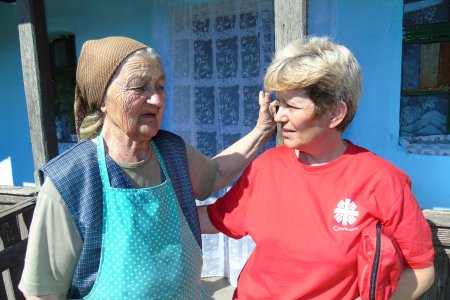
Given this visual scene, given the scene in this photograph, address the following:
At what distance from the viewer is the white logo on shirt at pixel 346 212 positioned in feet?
3.89

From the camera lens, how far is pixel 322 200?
4.10ft

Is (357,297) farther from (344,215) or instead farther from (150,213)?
(150,213)

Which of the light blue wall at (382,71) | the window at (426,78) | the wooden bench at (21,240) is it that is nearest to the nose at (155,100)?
the wooden bench at (21,240)

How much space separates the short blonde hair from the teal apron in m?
0.56

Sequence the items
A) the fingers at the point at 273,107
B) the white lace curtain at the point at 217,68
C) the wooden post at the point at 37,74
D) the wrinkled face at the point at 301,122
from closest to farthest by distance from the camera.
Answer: the wrinkled face at the point at 301,122 → the fingers at the point at 273,107 → the wooden post at the point at 37,74 → the white lace curtain at the point at 217,68

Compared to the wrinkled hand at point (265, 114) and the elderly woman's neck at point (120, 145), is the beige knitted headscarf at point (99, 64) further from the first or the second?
the wrinkled hand at point (265, 114)

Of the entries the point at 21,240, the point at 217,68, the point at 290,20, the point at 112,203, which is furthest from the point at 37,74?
the point at 290,20

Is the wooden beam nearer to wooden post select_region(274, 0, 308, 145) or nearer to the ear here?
wooden post select_region(274, 0, 308, 145)

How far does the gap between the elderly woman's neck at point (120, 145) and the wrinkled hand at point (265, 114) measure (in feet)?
1.71

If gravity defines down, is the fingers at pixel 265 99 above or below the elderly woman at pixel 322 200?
above

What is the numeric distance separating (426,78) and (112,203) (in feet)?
8.51

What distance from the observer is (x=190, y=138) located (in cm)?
329

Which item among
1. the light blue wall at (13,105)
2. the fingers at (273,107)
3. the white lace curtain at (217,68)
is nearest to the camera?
the fingers at (273,107)

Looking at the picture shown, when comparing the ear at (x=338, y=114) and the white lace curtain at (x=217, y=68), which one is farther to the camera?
the white lace curtain at (x=217, y=68)
